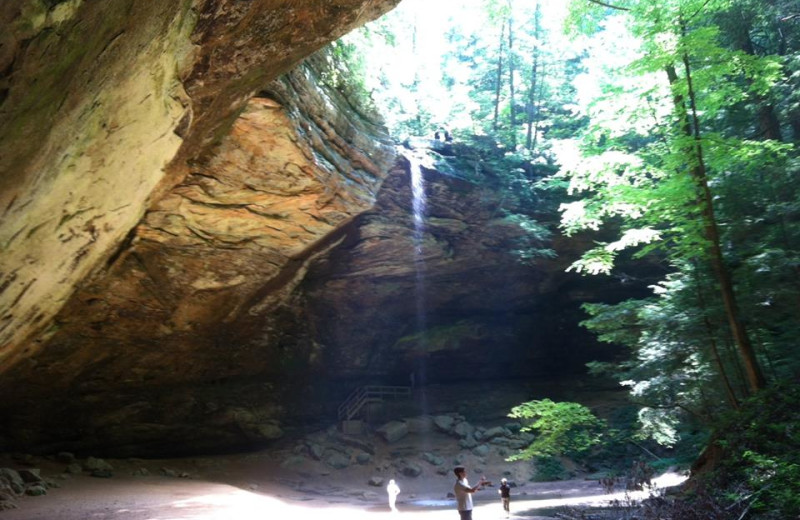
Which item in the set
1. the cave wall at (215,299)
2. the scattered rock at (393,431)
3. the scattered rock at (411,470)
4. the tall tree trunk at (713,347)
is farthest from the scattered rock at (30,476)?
the tall tree trunk at (713,347)

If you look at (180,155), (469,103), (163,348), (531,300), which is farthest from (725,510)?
(469,103)

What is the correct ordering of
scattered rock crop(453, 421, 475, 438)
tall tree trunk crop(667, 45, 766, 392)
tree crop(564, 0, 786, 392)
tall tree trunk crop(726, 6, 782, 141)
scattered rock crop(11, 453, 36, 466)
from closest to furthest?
tall tree trunk crop(667, 45, 766, 392)
tree crop(564, 0, 786, 392)
tall tree trunk crop(726, 6, 782, 141)
scattered rock crop(11, 453, 36, 466)
scattered rock crop(453, 421, 475, 438)

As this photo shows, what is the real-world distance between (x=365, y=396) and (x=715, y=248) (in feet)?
50.6

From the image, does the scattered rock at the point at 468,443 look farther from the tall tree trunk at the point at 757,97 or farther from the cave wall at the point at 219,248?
the tall tree trunk at the point at 757,97

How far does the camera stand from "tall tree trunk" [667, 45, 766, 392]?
8.60 m

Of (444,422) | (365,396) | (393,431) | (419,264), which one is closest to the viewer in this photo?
(419,264)

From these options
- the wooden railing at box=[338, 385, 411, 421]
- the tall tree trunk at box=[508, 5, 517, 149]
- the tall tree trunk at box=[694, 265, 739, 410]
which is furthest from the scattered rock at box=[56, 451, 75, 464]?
the tall tree trunk at box=[508, 5, 517, 149]

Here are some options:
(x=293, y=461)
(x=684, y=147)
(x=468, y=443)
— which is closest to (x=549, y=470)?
(x=468, y=443)

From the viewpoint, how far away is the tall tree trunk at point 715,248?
8602mm

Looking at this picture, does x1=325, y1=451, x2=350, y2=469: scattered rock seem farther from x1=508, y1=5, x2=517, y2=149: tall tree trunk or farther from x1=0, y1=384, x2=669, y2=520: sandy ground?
x1=508, y1=5, x2=517, y2=149: tall tree trunk

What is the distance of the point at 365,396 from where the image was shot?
21.5m

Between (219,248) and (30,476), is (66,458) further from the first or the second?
(219,248)

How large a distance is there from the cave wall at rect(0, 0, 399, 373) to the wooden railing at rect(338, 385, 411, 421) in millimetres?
14592

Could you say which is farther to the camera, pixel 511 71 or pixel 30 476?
pixel 511 71
